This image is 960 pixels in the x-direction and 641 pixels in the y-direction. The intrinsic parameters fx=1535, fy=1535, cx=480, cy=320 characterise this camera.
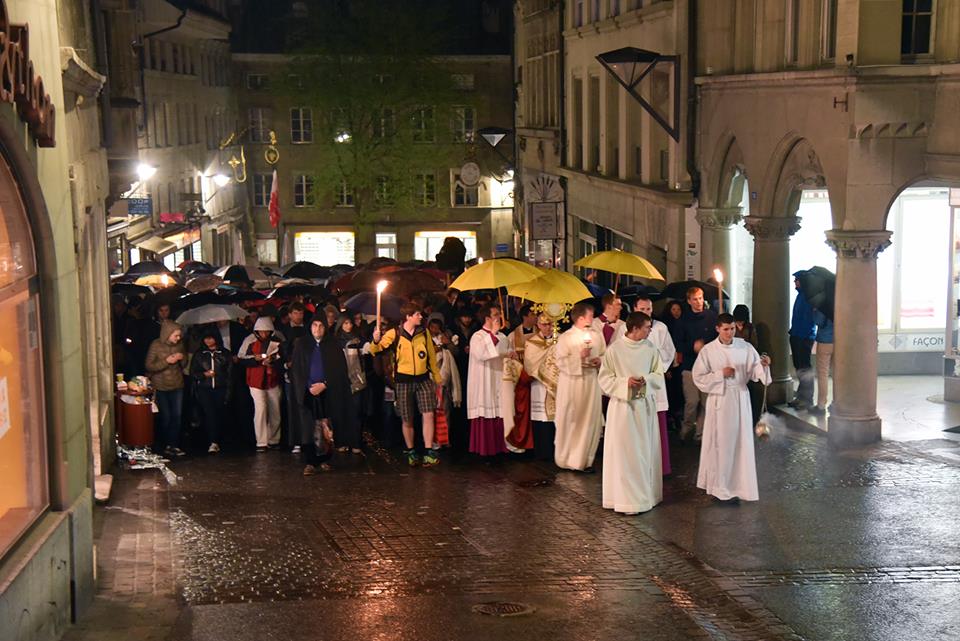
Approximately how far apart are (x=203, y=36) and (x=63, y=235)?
46630 mm

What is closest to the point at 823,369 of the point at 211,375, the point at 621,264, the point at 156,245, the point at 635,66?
the point at 621,264

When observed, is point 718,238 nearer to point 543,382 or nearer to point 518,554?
point 543,382

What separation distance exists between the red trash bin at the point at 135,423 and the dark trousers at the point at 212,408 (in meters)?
0.62

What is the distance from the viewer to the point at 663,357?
1695 centimetres

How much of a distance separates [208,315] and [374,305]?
7.34 ft

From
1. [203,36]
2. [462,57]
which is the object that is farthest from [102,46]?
[462,57]

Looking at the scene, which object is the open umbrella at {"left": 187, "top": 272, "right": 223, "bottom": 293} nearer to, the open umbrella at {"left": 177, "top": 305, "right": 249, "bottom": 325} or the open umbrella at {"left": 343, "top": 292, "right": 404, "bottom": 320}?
the open umbrella at {"left": 343, "top": 292, "right": 404, "bottom": 320}

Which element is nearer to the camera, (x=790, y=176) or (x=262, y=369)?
(x=262, y=369)

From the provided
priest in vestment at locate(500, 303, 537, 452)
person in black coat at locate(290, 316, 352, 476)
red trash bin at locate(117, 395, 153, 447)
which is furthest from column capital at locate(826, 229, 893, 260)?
red trash bin at locate(117, 395, 153, 447)

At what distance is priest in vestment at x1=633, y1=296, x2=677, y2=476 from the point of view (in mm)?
16203

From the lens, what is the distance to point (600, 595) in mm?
11727

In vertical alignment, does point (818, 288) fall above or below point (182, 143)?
below

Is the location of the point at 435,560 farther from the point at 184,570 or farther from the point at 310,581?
the point at 184,570

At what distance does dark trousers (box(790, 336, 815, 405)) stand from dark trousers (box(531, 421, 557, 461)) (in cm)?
496
